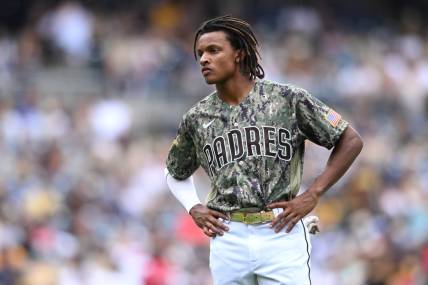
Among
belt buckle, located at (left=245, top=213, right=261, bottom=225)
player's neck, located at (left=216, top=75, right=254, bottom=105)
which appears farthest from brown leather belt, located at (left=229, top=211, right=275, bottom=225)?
player's neck, located at (left=216, top=75, right=254, bottom=105)

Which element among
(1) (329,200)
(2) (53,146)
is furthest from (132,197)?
(1) (329,200)

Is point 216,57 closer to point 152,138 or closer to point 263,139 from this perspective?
point 263,139

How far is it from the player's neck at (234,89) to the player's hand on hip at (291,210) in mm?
596

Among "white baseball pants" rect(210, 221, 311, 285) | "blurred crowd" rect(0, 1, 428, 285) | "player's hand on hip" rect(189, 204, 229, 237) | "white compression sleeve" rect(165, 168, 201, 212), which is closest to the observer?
"white baseball pants" rect(210, 221, 311, 285)

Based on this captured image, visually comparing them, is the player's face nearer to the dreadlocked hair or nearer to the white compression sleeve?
the dreadlocked hair

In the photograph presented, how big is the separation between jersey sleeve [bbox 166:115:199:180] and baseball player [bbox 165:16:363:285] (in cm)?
22

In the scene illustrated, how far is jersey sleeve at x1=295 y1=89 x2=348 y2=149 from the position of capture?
22.6 ft

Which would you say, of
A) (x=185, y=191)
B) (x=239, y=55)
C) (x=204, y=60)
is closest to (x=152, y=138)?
(x=185, y=191)

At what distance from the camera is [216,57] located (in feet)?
22.7

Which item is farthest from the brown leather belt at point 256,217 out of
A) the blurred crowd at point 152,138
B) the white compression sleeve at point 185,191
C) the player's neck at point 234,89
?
the blurred crowd at point 152,138

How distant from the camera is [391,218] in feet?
48.7

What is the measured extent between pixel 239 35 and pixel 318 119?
611 millimetres

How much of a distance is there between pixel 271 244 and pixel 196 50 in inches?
43.7

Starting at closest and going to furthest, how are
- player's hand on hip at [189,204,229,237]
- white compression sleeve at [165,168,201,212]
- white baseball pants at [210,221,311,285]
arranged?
white baseball pants at [210,221,311,285], player's hand on hip at [189,204,229,237], white compression sleeve at [165,168,201,212]
